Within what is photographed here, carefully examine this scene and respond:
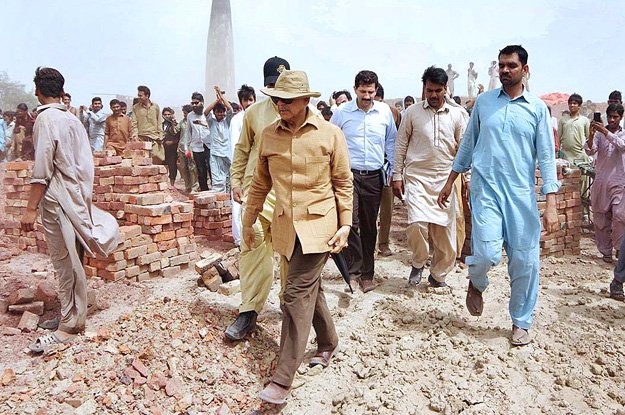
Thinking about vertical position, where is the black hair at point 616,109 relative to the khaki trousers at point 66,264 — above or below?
above

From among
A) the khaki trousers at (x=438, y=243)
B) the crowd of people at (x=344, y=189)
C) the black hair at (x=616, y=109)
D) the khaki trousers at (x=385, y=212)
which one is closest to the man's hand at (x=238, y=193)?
the crowd of people at (x=344, y=189)

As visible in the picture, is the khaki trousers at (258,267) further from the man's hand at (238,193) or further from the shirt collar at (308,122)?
the shirt collar at (308,122)

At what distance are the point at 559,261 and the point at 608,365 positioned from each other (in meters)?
2.89

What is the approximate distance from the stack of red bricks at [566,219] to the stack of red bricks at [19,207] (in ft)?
20.7

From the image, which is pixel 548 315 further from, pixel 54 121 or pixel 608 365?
pixel 54 121

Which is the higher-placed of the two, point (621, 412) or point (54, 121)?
point (54, 121)

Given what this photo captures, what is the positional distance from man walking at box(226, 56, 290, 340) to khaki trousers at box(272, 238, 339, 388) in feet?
2.01

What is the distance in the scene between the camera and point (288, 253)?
113 inches

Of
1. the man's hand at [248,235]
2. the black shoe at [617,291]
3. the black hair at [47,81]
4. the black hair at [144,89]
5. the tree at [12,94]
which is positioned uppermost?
the tree at [12,94]

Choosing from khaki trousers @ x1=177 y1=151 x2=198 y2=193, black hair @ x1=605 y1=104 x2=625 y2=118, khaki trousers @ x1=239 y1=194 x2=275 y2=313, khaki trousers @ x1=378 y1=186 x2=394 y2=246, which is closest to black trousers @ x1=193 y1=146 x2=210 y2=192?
khaki trousers @ x1=177 y1=151 x2=198 y2=193

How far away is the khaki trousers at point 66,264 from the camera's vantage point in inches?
136

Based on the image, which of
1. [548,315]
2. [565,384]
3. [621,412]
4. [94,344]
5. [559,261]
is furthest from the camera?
[559,261]

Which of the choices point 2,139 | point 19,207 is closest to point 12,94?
point 2,139

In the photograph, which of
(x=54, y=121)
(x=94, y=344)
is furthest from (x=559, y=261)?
(x=54, y=121)
